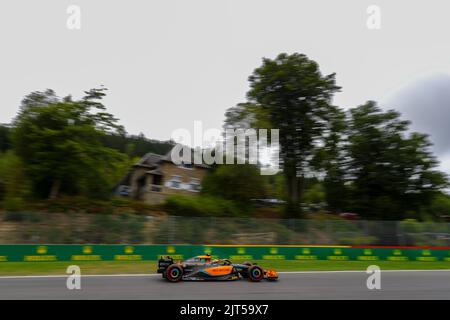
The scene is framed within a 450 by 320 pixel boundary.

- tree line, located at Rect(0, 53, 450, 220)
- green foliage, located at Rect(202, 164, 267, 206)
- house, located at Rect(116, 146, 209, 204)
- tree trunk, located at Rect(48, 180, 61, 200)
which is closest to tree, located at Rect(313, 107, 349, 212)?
tree line, located at Rect(0, 53, 450, 220)

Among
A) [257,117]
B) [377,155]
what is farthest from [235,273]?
[377,155]

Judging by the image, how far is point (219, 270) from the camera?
12055mm

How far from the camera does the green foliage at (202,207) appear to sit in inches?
1188

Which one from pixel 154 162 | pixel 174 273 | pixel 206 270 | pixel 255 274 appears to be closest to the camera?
pixel 174 273

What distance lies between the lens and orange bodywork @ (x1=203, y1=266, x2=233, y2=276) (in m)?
12.0

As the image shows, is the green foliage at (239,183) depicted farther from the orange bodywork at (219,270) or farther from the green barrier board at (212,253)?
the orange bodywork at (219,270)

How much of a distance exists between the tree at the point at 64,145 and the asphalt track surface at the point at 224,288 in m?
14.9

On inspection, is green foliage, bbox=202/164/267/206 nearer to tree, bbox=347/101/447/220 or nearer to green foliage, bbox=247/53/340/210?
green foliage, bbox=247/53/340/210

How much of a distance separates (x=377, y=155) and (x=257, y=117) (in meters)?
11.4

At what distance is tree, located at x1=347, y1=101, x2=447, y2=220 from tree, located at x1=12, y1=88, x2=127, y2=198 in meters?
20.1

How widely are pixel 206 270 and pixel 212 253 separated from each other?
5.82 metres

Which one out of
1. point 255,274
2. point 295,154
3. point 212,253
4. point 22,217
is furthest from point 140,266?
point 295,154

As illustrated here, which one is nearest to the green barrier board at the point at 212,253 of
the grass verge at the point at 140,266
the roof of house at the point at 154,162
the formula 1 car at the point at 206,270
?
the grass verge at the point at 140,266

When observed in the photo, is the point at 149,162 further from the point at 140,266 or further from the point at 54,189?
the point at 140,266
